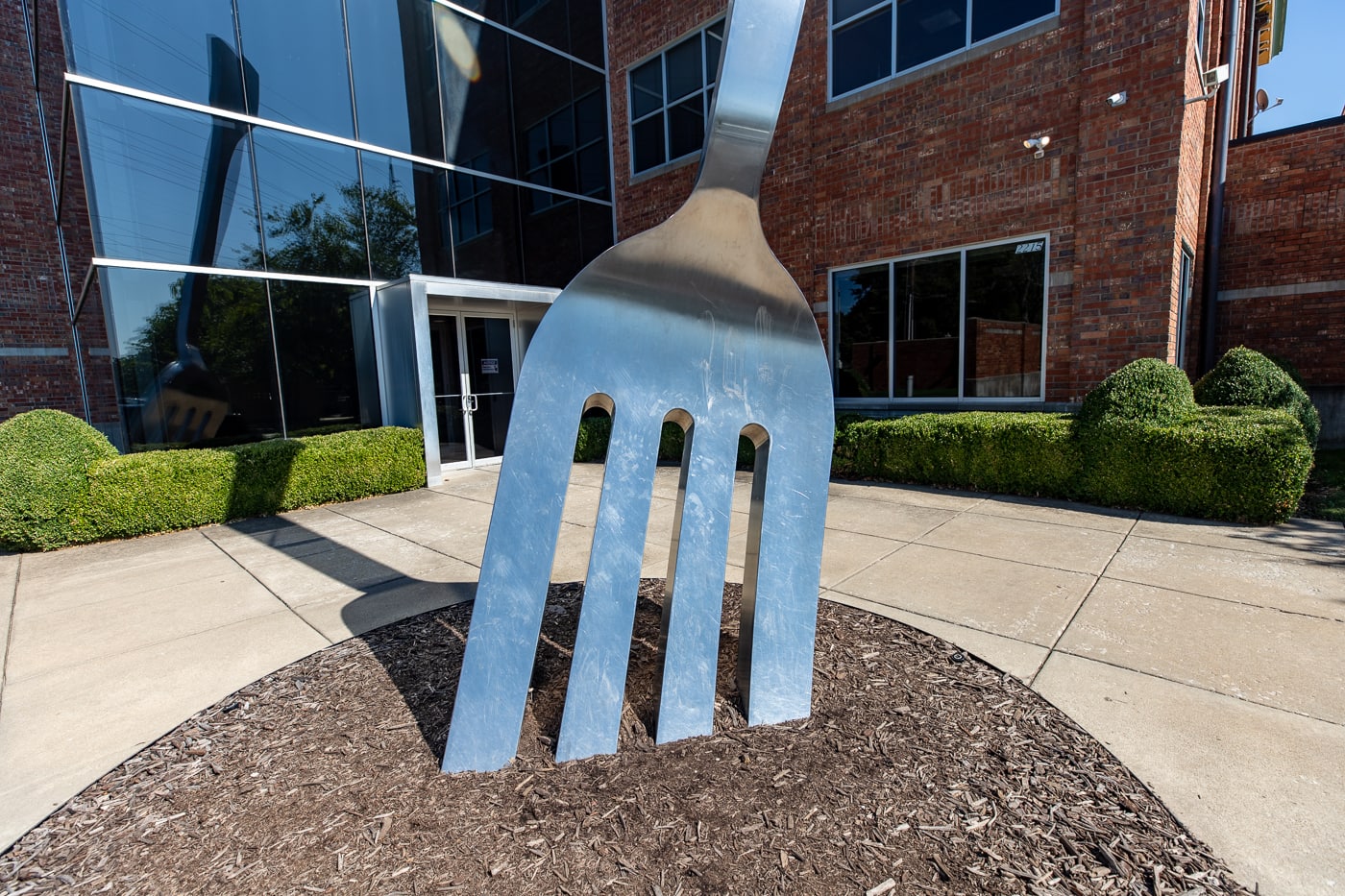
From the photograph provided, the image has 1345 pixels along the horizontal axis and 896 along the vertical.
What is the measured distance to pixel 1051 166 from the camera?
754cm

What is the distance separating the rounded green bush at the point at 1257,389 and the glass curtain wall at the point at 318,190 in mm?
10549

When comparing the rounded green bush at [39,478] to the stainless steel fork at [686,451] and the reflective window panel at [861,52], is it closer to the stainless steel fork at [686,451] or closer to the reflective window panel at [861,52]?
the stainless steel fork at [686,451]

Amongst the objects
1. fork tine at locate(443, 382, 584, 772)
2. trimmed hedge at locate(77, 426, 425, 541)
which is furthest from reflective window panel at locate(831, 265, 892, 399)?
fork tine at locate(443, 382, 584, 772)

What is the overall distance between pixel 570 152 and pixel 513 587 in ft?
39.5

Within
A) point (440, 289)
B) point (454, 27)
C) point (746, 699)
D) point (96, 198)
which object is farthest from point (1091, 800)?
point (454, 27)

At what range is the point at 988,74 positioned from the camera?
7.91 meters

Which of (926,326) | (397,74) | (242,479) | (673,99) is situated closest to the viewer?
(242,479)

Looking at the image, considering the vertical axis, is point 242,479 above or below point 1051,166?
below

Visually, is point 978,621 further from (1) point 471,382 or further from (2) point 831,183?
(1) point 471,382

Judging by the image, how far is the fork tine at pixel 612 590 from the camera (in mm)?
2457

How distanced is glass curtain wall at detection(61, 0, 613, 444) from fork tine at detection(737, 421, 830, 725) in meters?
8.38

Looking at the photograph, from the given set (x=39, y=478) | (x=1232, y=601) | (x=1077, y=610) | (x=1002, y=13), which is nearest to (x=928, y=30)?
(x=1002, y=13)

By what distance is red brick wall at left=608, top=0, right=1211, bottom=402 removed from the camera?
6.87 m

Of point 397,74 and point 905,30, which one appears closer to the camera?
point 905,30
